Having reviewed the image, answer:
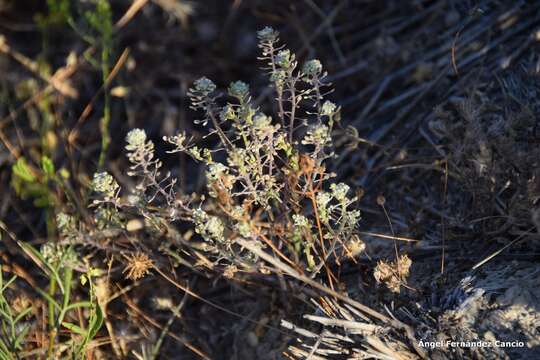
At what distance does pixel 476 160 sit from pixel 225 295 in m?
1.00

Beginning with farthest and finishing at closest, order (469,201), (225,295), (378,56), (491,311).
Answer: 1. (378,56)
2. (225,295)
3. (469,201)
4. (491,311)

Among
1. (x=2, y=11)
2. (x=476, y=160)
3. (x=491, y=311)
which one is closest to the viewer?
(x=491, y=311)

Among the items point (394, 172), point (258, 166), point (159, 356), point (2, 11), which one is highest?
point (258, 166)

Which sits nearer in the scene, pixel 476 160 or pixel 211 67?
pixel 476 160

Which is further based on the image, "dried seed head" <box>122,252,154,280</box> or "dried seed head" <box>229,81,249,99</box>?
"dried seed head" <box>122,252,154,280</box>

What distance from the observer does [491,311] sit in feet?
5.88

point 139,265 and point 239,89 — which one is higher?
point 239,89

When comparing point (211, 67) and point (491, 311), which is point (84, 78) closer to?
point (211, 67)

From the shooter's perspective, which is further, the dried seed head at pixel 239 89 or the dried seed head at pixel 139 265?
the dried seed head at pixel 139 265

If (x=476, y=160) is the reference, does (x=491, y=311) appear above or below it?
below

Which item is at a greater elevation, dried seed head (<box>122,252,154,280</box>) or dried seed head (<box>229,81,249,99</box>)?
dried seed head (<box>229,81,249,99</box>)

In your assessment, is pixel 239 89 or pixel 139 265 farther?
pixel 139 265

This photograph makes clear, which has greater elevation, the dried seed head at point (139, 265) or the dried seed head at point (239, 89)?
the dried seed head at point (239, 89)

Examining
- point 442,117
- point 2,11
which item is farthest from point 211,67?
point 442,117
